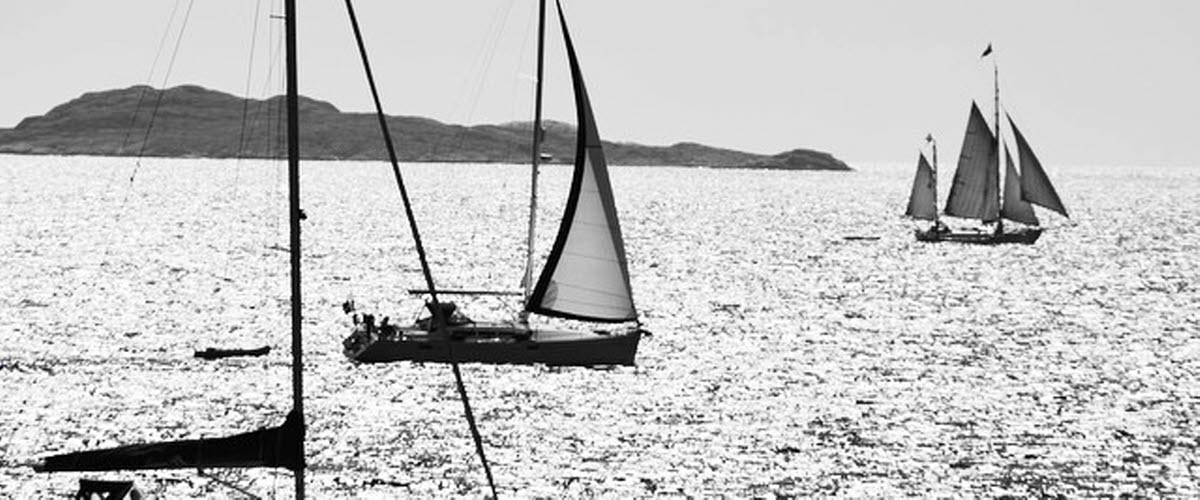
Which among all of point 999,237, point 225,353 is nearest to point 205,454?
point 225,353

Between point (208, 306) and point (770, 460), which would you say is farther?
point (208, 306)

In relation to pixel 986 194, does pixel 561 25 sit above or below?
above

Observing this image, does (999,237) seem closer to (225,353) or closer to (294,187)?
(225,353)

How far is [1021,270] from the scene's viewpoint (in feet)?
364

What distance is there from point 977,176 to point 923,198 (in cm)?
3018

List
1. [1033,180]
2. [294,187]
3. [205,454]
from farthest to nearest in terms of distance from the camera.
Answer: [1033,180] → [205,454] → [294,187]

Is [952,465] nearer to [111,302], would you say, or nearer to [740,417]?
[740,417]

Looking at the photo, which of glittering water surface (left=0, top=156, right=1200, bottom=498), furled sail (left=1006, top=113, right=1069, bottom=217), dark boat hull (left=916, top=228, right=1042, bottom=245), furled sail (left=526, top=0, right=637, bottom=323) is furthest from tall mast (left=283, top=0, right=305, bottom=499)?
dark boat hull (left=916, top=228, right=1042, bottom=245)

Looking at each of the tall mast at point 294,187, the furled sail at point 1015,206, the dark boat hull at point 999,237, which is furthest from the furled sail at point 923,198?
the tall mast at point 294,187

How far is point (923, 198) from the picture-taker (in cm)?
15800

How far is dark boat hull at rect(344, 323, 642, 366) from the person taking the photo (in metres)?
57.1

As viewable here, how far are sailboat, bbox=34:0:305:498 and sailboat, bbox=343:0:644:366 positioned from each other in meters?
22.0

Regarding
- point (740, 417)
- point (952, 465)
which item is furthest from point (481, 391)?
point (952, 465)

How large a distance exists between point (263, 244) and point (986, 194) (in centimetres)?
5492
